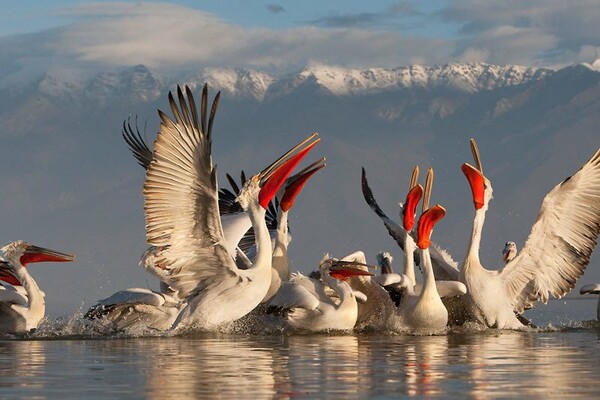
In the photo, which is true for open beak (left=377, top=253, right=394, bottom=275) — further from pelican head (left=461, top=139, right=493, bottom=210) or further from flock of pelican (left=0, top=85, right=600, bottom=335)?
pelican head (left=461, top=139, right=493, bottom=210)

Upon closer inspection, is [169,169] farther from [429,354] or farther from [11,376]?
[11,376]

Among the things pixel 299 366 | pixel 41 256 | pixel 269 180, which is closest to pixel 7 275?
pixel 41 256

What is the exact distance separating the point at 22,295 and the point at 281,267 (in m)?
2.82

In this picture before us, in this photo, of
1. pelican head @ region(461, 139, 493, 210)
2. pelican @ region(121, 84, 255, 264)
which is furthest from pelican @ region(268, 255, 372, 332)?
pelican head @ region(461, 139, 493, 210)

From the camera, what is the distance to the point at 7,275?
703 inches

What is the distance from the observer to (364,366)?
1077cm

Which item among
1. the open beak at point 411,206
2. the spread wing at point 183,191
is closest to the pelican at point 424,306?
the open beak at point 411,206

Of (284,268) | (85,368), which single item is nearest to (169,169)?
(284,268)

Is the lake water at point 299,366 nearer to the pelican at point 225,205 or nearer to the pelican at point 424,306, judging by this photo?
the pelican at point 424,306

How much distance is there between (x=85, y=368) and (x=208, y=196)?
3.68 meters

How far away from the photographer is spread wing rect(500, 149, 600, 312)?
16484mm

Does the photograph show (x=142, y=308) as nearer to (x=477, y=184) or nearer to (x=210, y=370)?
(x=477, y=184)

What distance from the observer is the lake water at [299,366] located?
29.6 feet

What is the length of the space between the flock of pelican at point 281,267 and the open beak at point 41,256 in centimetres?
2
